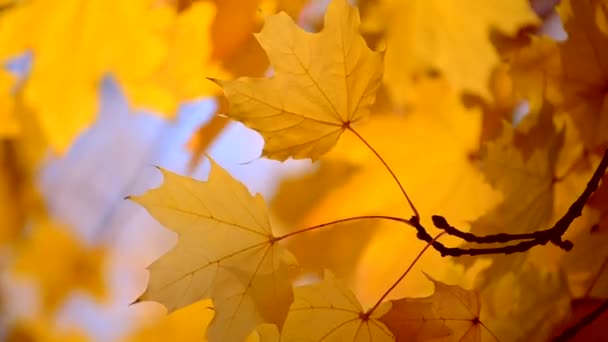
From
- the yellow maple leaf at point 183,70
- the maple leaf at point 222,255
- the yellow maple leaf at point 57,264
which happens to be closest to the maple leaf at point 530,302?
the maple leaf at point 222,255

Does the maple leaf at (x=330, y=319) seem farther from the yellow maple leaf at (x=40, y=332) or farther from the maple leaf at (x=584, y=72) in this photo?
the yellow maple leaf at (x=40, y=332)

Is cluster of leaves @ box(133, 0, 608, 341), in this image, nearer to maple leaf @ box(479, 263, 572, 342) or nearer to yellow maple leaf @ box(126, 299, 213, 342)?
maple leaf @ box(479, 263, 572, 342)

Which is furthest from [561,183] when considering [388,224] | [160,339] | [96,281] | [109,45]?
[96,281]

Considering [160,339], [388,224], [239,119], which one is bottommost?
[160,339]

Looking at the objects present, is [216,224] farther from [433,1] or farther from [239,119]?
[433,1]

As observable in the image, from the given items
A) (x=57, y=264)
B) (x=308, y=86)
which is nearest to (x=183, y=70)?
(x=308, y=86)

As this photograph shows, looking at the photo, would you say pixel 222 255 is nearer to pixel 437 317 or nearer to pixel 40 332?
pixel 437 317
